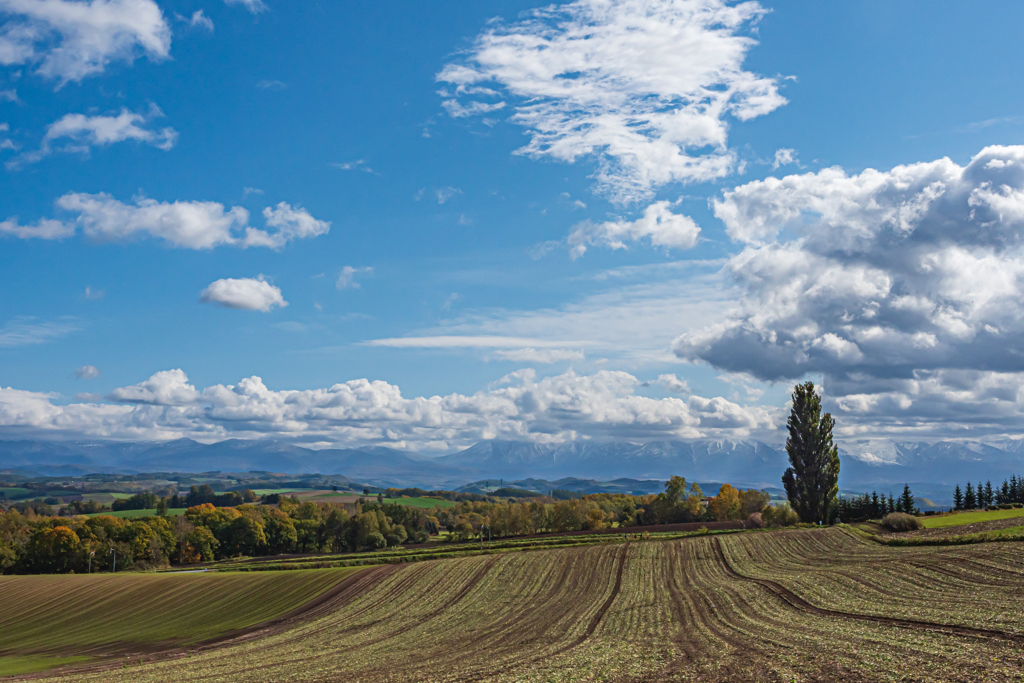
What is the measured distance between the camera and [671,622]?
1484 inches

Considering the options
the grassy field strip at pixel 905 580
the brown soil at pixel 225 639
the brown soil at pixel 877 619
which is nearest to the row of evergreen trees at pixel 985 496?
the grassy field strip at pixel 905 580

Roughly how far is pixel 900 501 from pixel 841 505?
11135 millimetres

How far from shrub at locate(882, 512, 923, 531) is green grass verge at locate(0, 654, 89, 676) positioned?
Result: 7747 cm

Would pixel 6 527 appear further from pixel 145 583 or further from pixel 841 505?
pixel 841 505

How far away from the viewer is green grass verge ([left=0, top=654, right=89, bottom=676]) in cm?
4172

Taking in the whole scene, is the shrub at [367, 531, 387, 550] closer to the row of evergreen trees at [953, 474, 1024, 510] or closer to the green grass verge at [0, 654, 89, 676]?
the green grass verge at [0, 654, 89, 676]

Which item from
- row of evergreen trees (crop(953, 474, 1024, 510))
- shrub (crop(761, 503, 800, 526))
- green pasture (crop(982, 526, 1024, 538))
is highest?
green pasture (crop(982, 526, 1024, 538))

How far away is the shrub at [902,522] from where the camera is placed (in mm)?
70113

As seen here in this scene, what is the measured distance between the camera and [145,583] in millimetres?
75750

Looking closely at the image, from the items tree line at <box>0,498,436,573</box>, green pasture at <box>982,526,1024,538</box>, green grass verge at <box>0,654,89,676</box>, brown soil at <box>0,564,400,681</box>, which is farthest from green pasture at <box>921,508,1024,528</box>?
tree line at <box>0,498,436,573</box>

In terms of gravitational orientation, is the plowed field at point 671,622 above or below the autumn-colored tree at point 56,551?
above

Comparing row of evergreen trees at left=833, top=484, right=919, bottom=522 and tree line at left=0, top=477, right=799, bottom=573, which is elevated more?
row of evergreen trees at left=833, top=484, right=919, bottom=522

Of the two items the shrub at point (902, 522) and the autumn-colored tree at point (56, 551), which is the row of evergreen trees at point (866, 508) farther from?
the autumn-colored tree at point (56, 551)

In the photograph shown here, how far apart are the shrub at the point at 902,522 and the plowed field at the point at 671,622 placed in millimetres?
8038
